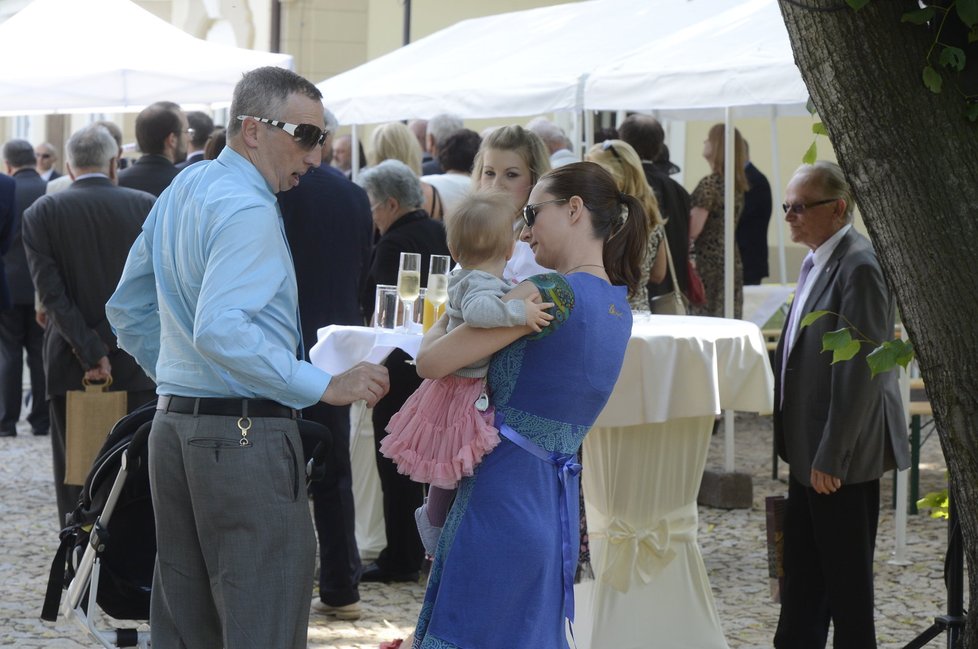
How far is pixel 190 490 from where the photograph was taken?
2961 millimetres

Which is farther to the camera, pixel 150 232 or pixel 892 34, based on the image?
pixel 150 232

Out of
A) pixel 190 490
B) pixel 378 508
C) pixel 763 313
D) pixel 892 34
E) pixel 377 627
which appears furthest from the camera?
pixel 763 313

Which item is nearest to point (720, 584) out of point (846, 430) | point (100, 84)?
point (846, 430)

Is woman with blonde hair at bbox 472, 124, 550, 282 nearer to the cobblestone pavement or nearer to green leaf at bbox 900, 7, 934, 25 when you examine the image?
the cobblestone pavement

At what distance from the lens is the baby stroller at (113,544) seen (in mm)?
3305

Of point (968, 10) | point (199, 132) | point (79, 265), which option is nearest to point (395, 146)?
point (199, 132)

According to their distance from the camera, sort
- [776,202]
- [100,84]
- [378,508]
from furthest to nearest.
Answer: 1. [776,202]
2. [100,84]
3. [378,508]

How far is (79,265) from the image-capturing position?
6.08m

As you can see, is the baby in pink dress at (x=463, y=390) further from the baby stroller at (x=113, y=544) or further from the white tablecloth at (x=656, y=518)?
the white tablecloth at (x=656, y=518)

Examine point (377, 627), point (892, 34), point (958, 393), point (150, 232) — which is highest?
point (892, 34)

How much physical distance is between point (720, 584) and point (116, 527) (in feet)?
10.2

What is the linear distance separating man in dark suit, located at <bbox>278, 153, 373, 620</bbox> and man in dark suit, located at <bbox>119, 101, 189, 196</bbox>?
189 centimetres

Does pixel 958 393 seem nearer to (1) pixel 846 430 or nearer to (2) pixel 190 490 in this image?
(1) pixel 846 430

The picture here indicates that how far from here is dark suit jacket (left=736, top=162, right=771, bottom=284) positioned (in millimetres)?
10562
